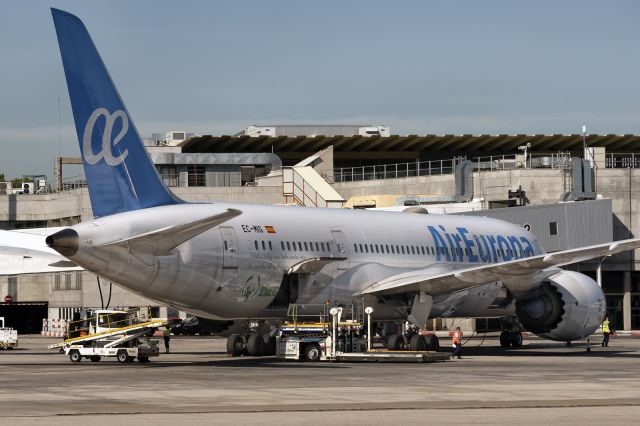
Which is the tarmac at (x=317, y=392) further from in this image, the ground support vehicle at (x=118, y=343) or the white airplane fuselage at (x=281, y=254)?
the white airplane fuselage at (x=281, y=254)

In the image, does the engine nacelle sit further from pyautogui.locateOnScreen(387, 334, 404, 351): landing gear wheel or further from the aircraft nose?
the aircraft nose

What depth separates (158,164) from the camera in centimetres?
8988

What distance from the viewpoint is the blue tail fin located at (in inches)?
1293

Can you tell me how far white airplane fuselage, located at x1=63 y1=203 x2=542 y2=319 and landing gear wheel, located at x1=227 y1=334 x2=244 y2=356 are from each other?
3.36 m

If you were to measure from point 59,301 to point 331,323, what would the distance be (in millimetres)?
53912

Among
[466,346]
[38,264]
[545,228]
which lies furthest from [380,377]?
[545,228]

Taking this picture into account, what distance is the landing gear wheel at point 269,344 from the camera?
1607 inches

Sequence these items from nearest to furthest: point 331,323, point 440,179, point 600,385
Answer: point 600,385 → point 331,323 → point 440,179

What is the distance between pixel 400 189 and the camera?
3300 inches

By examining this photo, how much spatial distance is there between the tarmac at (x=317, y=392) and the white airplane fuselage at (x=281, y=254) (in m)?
2.31

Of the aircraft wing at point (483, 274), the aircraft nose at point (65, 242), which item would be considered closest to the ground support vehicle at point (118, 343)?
the aircraft nose at point (65, 242)

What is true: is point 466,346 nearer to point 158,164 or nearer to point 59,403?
point 59,403

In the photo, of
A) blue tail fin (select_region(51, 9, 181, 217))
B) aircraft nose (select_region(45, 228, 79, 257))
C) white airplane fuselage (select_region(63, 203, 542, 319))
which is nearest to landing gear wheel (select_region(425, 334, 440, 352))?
white airplane fuselage (select_region(63, 203, 542, 319))

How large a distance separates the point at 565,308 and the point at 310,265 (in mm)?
11773
